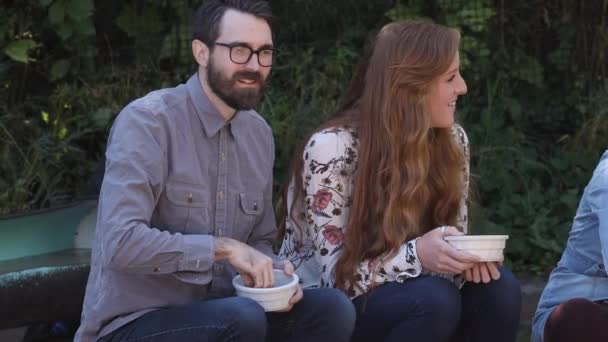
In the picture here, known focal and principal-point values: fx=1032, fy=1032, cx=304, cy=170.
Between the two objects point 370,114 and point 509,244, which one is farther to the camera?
point 509,244

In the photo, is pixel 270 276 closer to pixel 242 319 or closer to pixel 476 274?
pixel 242 319

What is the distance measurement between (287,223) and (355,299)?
1.14 ft

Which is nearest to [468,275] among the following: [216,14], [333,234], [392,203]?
[392,203]

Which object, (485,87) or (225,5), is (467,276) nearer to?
(225,5)

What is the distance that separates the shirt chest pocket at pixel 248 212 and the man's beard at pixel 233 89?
0.87ft

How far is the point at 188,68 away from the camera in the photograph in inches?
207

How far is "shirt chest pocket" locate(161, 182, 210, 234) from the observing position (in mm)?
2686

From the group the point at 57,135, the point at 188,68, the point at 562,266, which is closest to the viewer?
the point at 562,266

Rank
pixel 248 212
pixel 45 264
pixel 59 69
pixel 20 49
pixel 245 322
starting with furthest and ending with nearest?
1. pixel 59 69
2. pixel 20 49
3. pixel 45 264
4. pixel 248 212
5. pixel 245 322

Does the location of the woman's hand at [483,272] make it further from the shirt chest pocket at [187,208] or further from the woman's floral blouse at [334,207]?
the shirt chest pocket at [187,208]

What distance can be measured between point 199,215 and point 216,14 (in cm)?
54

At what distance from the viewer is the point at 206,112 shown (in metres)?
2.78

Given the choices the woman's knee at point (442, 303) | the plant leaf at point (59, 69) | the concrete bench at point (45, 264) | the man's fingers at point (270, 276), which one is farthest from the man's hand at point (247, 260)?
the plant leaf at point (59, 69)

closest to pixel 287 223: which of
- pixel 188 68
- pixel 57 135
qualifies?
pixel 57 135
